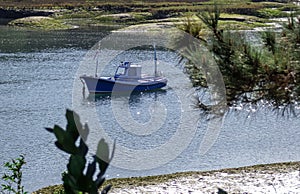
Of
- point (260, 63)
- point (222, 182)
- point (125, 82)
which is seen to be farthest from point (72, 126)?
point (125, 82)

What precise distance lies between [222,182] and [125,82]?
17.6 metres

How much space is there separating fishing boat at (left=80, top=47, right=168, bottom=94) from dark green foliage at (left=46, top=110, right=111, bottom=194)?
969 inches

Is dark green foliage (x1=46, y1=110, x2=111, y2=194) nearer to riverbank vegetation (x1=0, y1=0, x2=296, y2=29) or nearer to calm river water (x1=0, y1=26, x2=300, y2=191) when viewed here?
calm river water (x1=0, y1=26, x2=300, y2=191)

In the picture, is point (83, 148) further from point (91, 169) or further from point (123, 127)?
point (123, 127)

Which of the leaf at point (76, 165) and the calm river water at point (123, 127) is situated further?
the calm river water at point (123, 127)

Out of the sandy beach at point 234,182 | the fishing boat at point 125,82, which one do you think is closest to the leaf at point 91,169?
the sandy beach at point 234,182

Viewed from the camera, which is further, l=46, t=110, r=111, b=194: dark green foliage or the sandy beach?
the sandy beach

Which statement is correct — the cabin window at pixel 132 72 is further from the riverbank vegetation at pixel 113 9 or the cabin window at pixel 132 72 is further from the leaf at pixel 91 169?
the riverbank vegetation at pixel 113 9

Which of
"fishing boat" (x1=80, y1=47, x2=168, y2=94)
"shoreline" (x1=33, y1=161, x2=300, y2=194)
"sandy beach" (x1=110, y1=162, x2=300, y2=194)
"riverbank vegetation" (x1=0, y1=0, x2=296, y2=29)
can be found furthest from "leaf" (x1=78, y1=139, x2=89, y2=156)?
"riverbank vegetation" (x1=0, y1=0, x2=296, y2=29)

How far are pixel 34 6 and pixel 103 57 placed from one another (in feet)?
115

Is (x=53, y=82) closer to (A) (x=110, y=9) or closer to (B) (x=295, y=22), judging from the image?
(B) (x=295, y=22)

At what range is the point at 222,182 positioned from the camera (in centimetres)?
990

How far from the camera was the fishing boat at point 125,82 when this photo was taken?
2667 cm

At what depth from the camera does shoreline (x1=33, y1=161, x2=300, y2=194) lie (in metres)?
9.41
